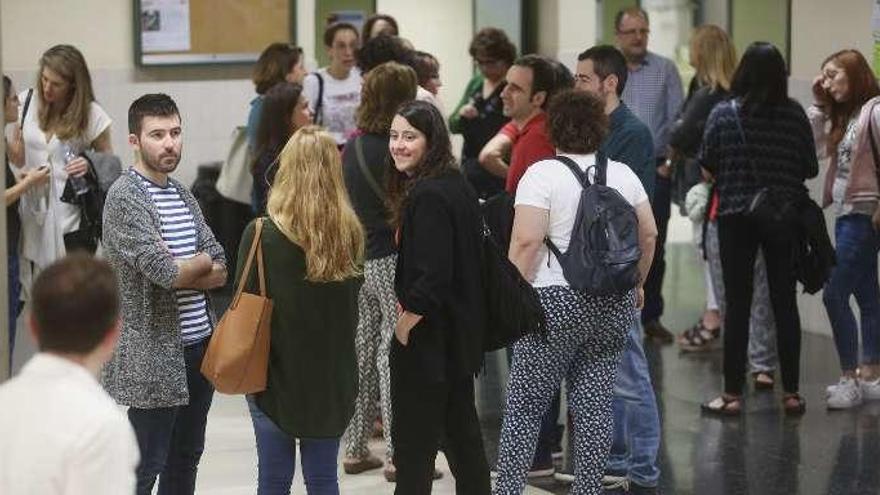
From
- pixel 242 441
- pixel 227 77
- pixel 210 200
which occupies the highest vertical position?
pixel 227 77

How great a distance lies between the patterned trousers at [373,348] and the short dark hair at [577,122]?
1.16 meters

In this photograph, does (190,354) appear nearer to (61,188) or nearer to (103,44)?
(61,188)

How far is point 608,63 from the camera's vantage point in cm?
751

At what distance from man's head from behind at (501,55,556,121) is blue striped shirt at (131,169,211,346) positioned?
83.9 inches

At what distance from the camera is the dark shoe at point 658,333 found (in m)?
A: 11.0

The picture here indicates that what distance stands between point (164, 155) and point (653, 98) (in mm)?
5333

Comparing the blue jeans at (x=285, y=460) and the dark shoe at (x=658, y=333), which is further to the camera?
the dark shoe at (x=658, y=333)

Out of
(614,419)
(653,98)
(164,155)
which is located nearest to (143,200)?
(164,155)

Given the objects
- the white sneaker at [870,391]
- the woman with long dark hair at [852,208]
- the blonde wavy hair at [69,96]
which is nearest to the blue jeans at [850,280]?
the woman with long dark hair at [852,208]

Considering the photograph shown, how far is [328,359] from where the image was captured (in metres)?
5.80

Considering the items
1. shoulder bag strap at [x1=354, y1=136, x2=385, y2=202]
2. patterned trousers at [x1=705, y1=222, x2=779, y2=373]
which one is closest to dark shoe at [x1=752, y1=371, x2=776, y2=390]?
patterned trousers at [x1=705, y1=222, x2=779, y2=373]

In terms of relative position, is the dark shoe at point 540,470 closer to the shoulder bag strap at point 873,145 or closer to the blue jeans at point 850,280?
the blue jeans at point 850,280

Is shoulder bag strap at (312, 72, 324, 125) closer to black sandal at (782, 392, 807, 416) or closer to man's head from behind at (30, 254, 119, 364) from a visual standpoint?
black sandal at (782, 392, 807, 416)

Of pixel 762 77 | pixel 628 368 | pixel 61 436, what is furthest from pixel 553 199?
pixel 61 436
